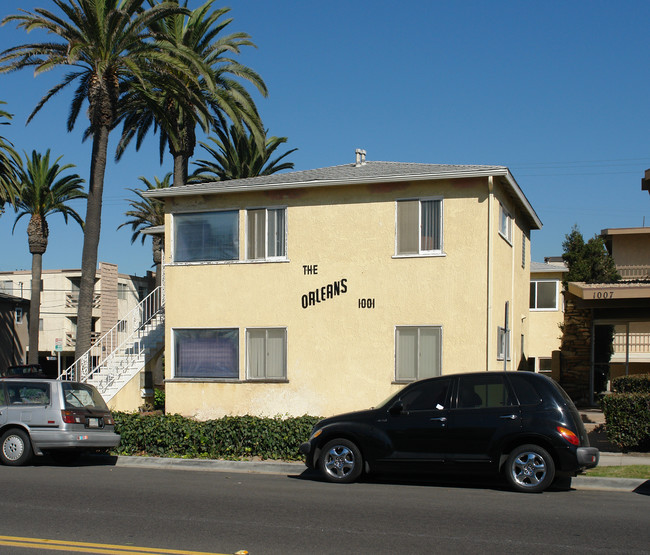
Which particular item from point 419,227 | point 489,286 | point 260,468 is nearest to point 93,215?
point 419,227

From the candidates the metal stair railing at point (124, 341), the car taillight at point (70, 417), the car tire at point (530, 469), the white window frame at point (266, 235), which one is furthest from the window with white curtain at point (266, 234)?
the car tire at point (530, 469)

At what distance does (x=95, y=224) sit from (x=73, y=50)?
5102 millimetres

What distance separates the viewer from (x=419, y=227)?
18.4m

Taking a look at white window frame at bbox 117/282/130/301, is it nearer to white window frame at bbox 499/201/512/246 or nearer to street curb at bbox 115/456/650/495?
white window frame at bbox 499/201/512/246

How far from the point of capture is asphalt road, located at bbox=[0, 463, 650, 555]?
7.89 meters

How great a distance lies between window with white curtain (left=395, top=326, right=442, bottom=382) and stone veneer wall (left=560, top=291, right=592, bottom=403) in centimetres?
630

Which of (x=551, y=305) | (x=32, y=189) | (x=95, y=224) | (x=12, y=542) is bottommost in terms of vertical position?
(x=12, y=542)

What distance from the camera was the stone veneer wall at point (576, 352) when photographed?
895 inches

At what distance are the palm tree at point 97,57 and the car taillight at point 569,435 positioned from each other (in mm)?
15924

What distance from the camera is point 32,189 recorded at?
4203 cm

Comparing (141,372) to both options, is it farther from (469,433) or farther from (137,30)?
(469,433)

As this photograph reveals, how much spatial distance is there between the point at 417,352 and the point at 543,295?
1613 cm

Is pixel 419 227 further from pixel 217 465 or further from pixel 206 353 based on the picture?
pixel 217 465

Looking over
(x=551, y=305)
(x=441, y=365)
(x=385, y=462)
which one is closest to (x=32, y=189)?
(x=551, y=305)
